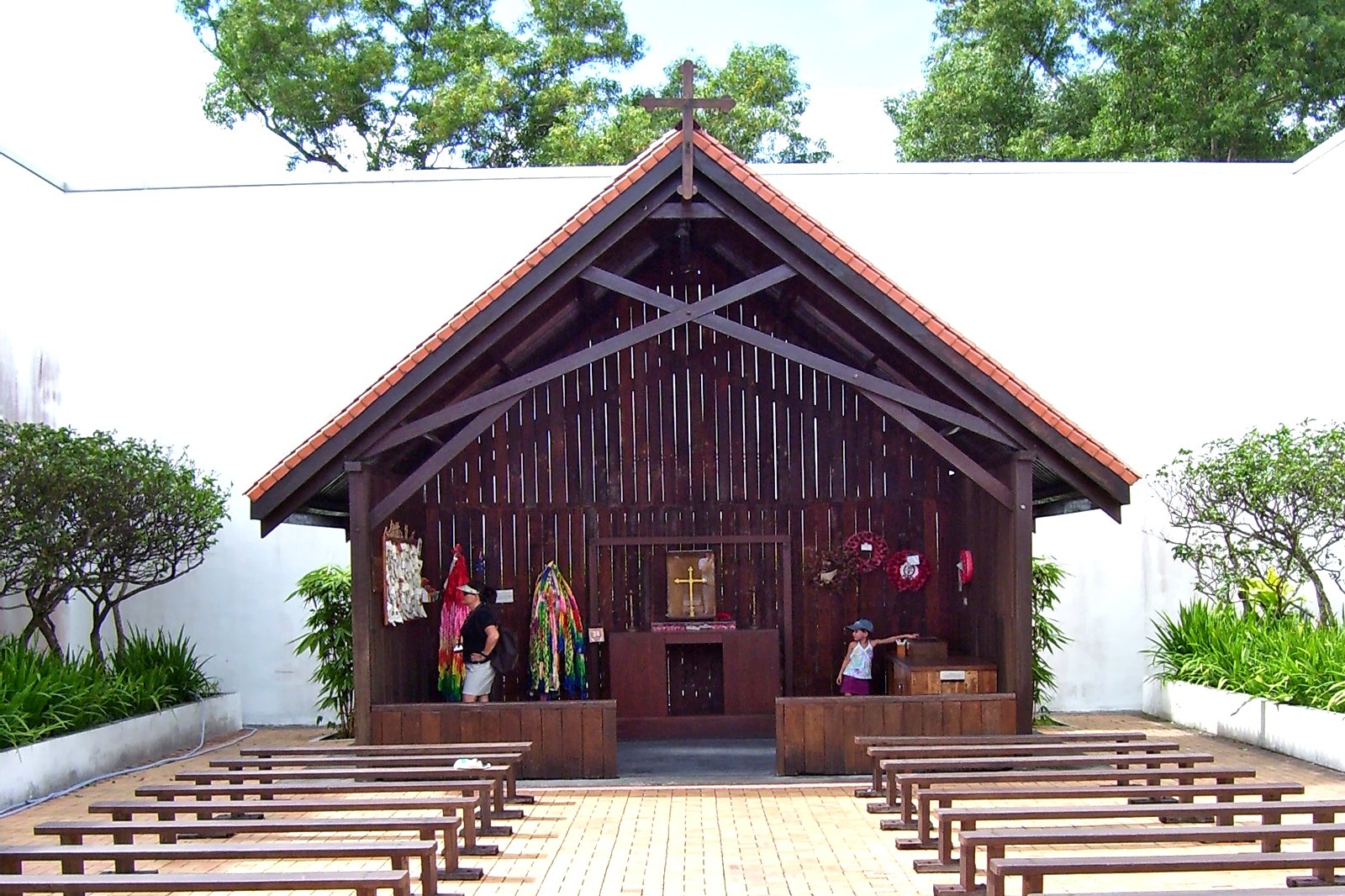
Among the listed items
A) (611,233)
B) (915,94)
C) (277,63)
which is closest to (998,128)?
(915,94)

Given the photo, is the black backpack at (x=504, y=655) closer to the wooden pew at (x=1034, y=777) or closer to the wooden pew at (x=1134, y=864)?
the wooden pew at (x=1034, y=777)

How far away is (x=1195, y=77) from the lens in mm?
23641

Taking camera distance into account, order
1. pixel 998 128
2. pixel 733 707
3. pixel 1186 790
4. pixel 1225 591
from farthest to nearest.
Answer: pixel 998 128 → pixel 1225 591 → pixel 733 707 → pixel 1186 790

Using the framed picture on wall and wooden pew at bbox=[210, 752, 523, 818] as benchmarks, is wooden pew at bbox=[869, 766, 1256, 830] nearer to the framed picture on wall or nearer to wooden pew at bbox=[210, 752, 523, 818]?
wooden pew at bbox=[210, 752, 523, 818]

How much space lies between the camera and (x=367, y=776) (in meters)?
9.11

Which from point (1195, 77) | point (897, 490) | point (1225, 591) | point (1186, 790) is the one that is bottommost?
point (1186, 790)

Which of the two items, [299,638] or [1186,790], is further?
[299,638]

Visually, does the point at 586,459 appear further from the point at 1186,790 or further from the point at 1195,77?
the point at 1195,77

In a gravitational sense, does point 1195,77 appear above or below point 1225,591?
above

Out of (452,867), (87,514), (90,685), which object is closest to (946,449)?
(452,867)

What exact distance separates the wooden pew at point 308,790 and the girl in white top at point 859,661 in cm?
501

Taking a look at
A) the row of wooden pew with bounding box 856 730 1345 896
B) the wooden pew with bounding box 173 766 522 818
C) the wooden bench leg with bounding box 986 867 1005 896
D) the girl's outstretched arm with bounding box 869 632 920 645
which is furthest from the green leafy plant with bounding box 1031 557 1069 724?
the wooden bench leg with bounding box 986 867 1005 896

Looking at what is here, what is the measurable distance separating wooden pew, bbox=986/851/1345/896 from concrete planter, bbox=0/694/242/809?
7.70 metres

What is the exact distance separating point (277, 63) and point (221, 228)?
12.5 m
